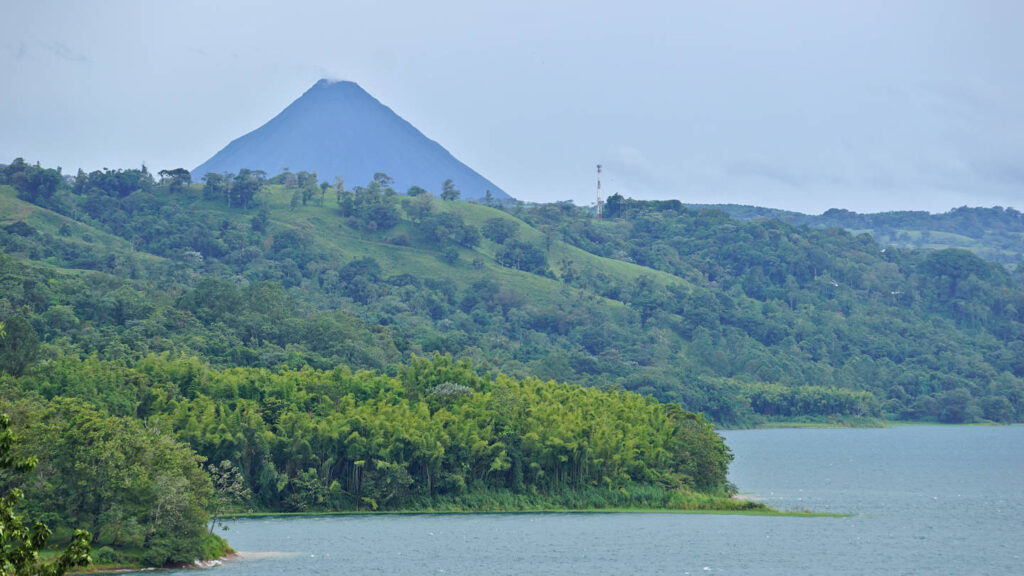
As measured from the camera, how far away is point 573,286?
146 m

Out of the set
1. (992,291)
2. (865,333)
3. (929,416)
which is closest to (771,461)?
(929,416)

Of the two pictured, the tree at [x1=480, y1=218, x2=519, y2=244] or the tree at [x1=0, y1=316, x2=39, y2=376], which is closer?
the tree at [x1=0, y1=316, x2=39, y2=376]

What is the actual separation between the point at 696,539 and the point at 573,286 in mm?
103330

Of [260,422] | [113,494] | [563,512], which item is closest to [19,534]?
[113,494]

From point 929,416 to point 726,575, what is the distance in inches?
4100

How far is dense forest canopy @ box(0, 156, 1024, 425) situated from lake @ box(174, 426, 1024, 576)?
123 feet

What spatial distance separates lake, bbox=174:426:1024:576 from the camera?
3744cm

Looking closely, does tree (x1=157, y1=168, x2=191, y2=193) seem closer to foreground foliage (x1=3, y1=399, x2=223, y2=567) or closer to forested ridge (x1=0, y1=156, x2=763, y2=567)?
forested ridge (x1=0, y1=156, x2=763, y2=567)

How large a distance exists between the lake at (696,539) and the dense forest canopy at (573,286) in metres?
37.5

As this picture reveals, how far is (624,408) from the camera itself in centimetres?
5834

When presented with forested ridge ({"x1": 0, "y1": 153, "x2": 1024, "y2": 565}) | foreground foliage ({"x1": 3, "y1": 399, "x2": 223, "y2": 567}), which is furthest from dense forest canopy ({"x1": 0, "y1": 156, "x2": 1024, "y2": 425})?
foreground foliage ({"x1": 3, "y1": 399, "x2": 223, "y2": 567})

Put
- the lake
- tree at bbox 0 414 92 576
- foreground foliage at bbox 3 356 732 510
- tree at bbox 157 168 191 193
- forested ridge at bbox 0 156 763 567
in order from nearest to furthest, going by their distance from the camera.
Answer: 1. tree at bbox 0 414 92 576
2. forested ridge at bbox 0 156 763 567
3. the lake
4. foreground foliage at bbox 3 356 732 510
5. tree at bbox 157 168 191 193

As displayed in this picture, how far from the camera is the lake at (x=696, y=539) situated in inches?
1474

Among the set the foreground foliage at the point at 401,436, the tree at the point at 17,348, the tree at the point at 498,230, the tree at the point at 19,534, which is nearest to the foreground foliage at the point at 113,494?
the foreground foliage at the point at 401,436
